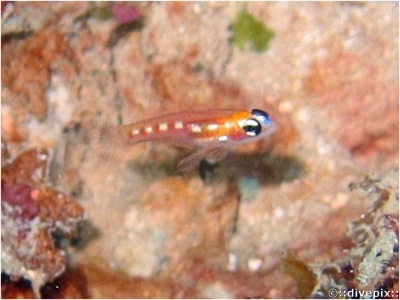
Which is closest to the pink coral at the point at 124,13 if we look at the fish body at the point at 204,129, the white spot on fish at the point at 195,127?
the fish body at the point at 204,129

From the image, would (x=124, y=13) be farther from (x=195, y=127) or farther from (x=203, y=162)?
(x=203, y=162)

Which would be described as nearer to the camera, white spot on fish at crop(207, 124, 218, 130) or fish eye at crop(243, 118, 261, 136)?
fish eye at crop(243, 118, 261, 136)

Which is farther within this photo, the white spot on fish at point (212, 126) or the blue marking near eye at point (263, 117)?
the white spot on fish at point (212, 126)

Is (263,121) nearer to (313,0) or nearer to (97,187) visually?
(313,0)

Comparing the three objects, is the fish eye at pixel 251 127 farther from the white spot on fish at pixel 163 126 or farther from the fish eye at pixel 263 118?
the white spot on fish at pixel 163 126

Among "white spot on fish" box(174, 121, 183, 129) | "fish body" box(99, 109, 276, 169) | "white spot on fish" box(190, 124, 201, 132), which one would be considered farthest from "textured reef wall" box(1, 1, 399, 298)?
"white spot on fish" box(190, 124, 201, 132)

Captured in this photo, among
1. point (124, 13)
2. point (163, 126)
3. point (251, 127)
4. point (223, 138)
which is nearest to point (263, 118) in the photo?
point (251, 127)

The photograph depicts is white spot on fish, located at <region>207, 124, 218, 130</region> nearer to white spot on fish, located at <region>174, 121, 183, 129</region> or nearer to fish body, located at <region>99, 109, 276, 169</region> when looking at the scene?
fish body, located at <region>99, 109, 276, 169</region>

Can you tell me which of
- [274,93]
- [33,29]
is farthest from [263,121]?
[33,29]
